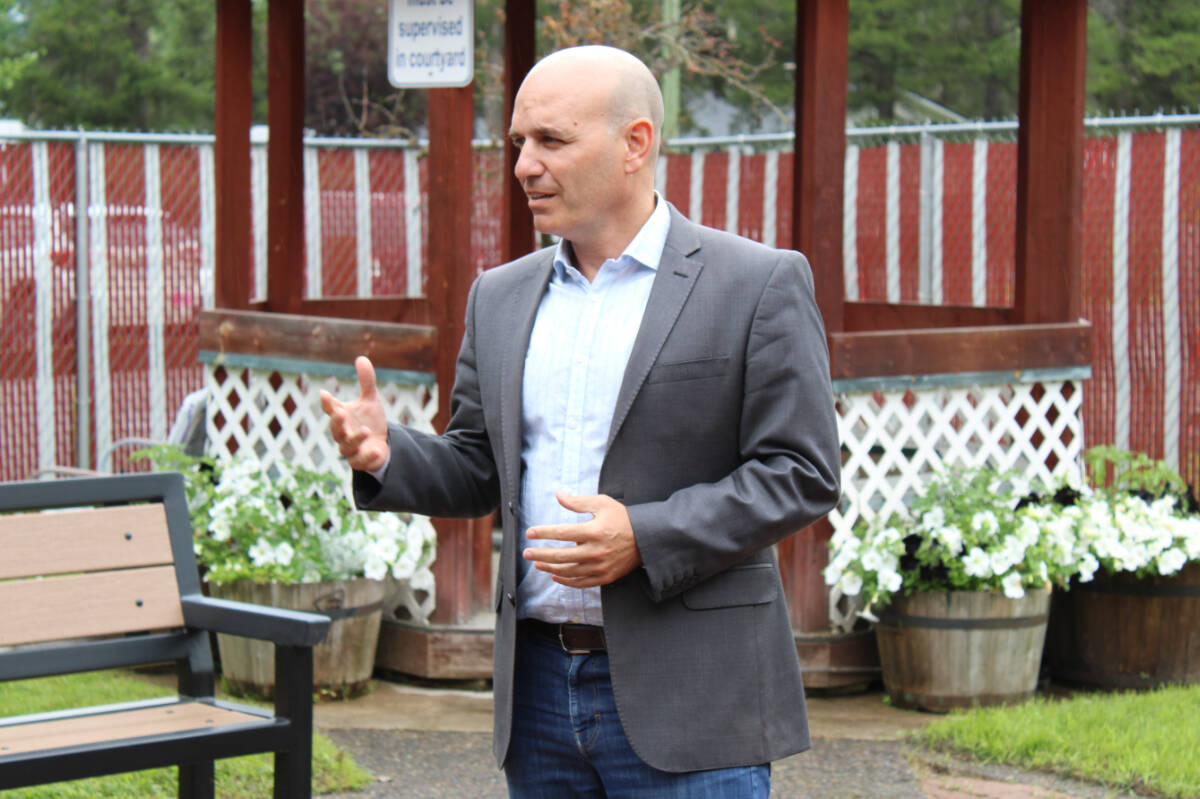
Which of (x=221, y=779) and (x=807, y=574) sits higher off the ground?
(x=807, y=574)

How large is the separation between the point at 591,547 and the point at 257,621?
62.3 inches

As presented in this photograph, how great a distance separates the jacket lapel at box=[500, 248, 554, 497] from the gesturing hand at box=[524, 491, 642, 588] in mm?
215

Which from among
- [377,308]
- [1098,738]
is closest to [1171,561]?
[1098,738]

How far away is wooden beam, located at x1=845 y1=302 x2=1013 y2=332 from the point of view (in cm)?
759

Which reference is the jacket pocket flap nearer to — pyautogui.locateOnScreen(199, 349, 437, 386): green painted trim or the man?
the man

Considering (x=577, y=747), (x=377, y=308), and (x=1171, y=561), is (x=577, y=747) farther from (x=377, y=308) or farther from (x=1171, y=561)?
(x=377, y=308)

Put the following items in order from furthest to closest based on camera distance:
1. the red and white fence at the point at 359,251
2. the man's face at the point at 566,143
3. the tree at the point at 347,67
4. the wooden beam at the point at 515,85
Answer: the tree at the point at 347,67 → the red and white fence at the point at 359,251 → the wooden beam at the point at 515,85 → the man's face at the point at 566,143

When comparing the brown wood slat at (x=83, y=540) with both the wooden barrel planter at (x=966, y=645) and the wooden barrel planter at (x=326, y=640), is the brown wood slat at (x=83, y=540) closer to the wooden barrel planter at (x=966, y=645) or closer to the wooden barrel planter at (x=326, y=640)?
the wooden barrel planter at (x=326, y=640)

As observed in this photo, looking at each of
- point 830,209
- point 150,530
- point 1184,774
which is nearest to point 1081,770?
point 1184,774

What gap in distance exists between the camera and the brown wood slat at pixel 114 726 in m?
3.35

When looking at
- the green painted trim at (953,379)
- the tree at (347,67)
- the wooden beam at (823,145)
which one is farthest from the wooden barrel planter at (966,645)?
the tree at (347,67)

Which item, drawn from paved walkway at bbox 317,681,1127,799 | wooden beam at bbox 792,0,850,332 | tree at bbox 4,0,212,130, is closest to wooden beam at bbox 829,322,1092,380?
wooden beam at bbox 792,0,850,332

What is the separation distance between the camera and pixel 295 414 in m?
6.17

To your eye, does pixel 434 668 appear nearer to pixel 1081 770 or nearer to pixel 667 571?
pixel 1081 770
